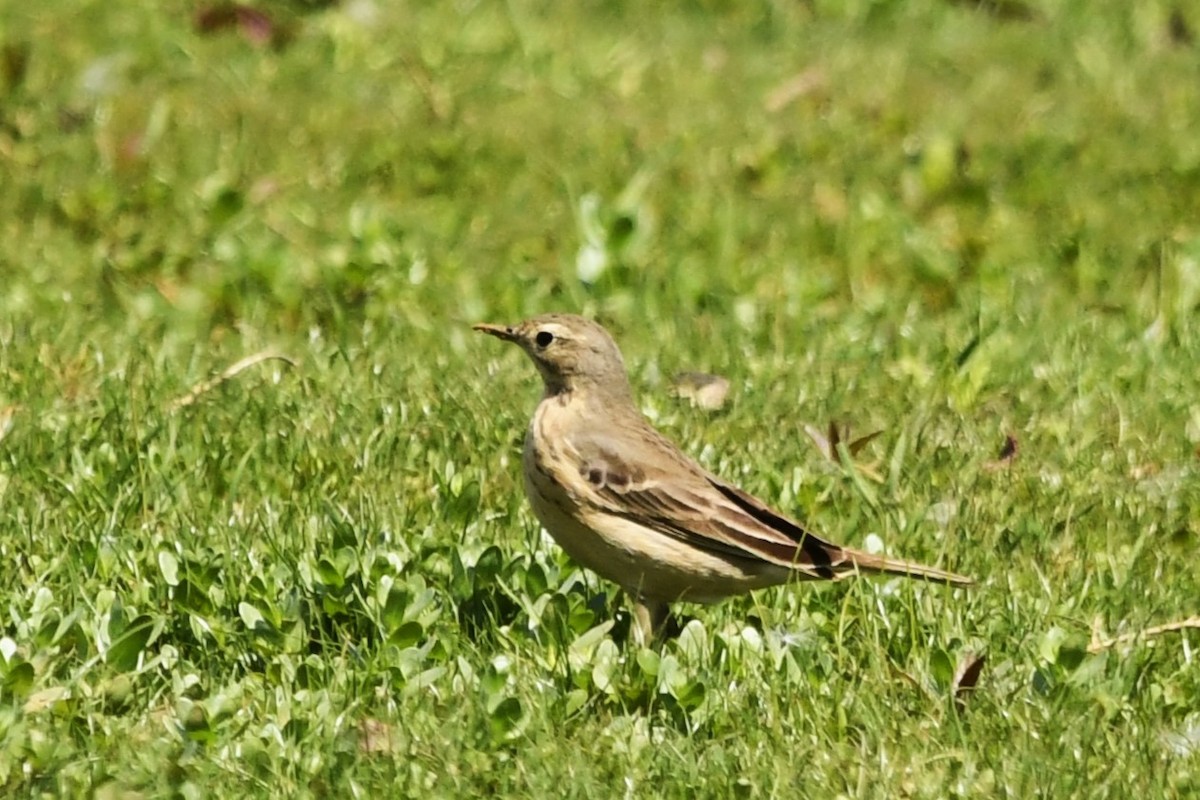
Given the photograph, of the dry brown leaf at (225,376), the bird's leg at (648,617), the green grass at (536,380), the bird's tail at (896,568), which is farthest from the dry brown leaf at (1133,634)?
the dry brown leaf at (225,376)

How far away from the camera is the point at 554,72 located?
1102cm

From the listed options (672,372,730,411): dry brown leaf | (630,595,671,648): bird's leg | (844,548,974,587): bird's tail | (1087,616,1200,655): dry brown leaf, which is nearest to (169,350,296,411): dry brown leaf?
(672,372,730,411): dry brown leaf

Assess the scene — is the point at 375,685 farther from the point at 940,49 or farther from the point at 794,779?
the point at 940,49

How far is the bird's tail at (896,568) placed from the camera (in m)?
5.84

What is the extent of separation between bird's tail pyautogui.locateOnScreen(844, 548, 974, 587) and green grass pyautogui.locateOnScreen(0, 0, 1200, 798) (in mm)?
85

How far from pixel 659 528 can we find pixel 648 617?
259 millimetres

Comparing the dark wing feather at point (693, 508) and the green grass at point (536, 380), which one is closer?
the green grass at point (536, 380)

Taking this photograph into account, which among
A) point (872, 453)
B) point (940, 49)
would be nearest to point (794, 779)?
point (872, 453)

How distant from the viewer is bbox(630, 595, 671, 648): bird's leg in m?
5.98

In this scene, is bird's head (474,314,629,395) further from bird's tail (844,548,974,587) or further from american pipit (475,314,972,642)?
bird's tail (844,548,974,587)

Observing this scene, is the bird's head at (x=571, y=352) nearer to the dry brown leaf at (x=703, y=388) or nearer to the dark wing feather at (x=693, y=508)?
the dark wing feather at (x=693, y=508)

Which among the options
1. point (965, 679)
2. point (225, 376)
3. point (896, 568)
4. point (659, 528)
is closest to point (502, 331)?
point (659, 528)

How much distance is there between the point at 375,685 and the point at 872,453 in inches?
102

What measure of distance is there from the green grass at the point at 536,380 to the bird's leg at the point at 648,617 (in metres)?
0.08
